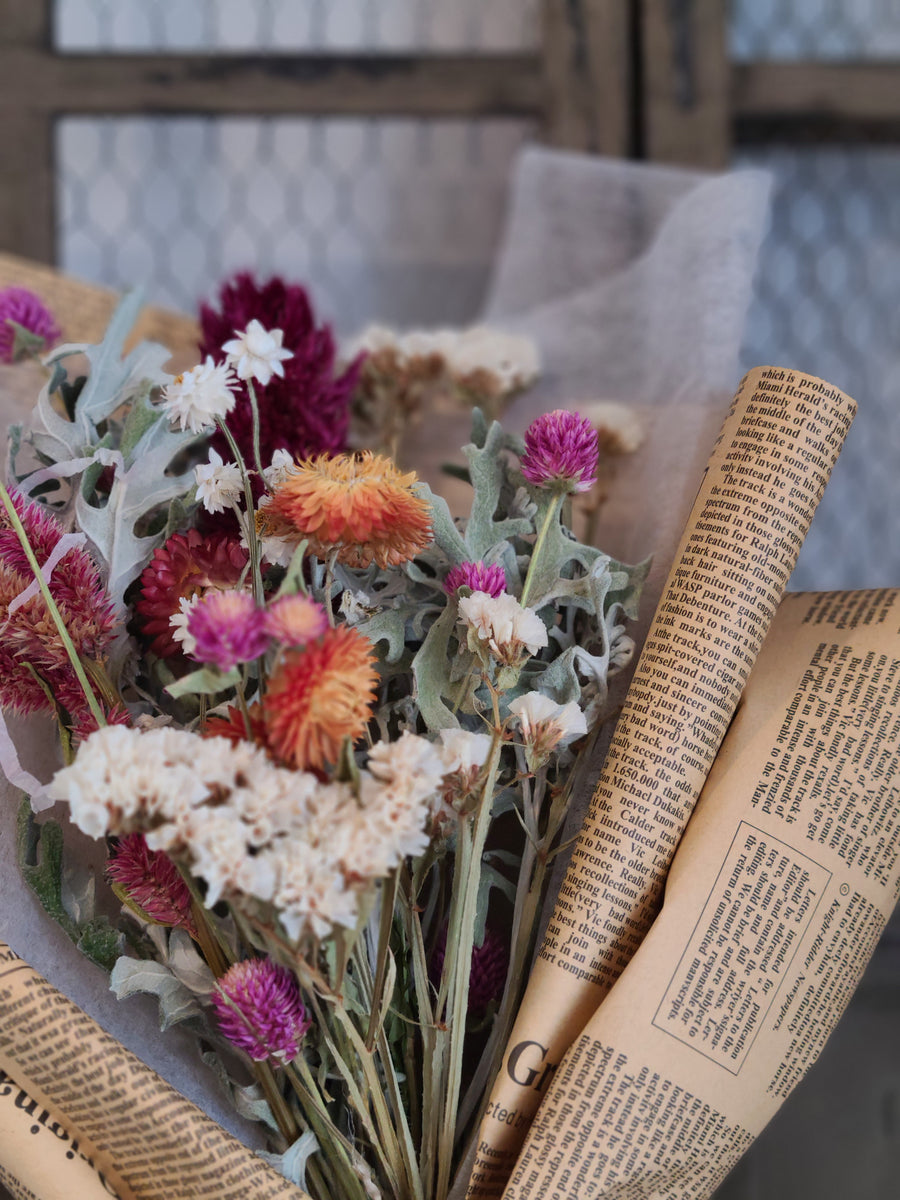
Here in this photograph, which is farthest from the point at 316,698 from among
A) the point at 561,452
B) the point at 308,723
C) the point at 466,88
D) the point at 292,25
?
the point at 292,25

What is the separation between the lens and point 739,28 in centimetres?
70

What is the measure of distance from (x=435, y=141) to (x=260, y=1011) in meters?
0.64

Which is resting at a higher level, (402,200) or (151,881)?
(402,200)

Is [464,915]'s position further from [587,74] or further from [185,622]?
[587,74]

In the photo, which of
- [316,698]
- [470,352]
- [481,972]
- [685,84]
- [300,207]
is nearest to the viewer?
[316,698]

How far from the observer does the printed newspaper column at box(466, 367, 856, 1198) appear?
277 mm

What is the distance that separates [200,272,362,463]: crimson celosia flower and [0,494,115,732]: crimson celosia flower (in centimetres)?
10

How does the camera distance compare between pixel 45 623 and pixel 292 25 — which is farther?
pixel 292 25

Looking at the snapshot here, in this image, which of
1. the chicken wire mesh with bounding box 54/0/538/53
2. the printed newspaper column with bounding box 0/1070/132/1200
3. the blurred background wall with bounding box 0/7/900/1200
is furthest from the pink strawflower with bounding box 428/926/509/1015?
the chicken wire mesh with bounding box 54/0/538/53

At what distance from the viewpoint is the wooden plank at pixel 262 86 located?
2.03 feet

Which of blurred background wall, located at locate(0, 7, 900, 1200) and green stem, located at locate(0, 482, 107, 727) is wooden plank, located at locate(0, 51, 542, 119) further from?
green stem, located at locate(0, 482, 107, 727)

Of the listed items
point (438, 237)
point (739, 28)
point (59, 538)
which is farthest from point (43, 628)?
point (739, 28)

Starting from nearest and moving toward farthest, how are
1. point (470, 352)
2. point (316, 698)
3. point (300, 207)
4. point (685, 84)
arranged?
point (316, 698)
point (470, 352)
point (685, 84)
point (300, 207)

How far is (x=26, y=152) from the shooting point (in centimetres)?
63
